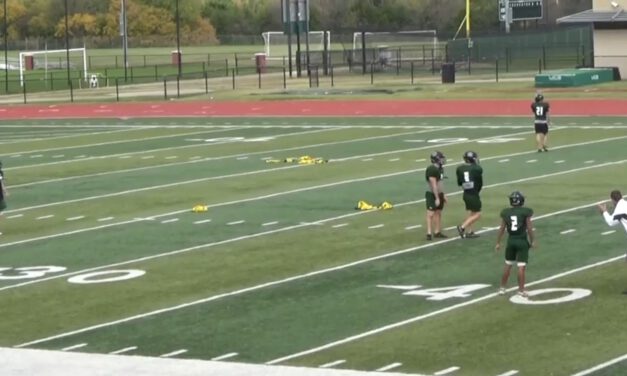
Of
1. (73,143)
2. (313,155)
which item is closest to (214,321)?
(313,155)

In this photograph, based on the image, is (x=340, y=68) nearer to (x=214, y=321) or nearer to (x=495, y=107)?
(x=495, y=107)

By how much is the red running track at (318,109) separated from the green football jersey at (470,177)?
85.6 ft

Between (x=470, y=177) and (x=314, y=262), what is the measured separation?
3057mm

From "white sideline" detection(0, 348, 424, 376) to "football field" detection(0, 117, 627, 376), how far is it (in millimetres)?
339

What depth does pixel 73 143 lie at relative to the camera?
47.4 metres

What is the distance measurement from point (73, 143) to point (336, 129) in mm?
7916

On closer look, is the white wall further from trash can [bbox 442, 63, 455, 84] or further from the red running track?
the red running track

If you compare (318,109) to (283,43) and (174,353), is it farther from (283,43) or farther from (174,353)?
(283,43)

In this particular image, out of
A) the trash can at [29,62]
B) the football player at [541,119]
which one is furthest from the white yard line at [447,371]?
the trash can at [29,62]

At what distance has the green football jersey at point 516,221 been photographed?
770 inches

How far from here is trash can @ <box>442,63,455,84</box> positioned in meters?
69.2

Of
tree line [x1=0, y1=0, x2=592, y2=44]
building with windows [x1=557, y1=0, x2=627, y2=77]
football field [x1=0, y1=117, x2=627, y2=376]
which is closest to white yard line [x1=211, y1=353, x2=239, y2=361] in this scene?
football field [x1=0, y1=117, x2=627, y2=376]

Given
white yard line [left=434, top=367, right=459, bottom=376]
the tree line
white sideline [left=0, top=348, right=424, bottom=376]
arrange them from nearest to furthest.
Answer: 1. white yard line [left=434, top=367, right=459, bottom=376]
2. white sideline [left=0, top=348, right=424, bottom=376]
3. the tree line

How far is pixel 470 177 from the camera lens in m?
24.5
